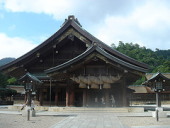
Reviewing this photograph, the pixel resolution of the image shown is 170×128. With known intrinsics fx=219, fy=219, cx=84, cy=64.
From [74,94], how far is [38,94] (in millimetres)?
5441

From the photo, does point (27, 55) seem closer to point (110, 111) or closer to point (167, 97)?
point (110, 111)

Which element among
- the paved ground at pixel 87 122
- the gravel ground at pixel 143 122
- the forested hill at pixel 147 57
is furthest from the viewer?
the forested hill at pixel 147 57

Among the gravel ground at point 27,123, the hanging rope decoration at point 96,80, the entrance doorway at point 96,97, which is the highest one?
the hanging rope decoration at point 96,80

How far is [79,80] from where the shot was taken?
65.1 ft

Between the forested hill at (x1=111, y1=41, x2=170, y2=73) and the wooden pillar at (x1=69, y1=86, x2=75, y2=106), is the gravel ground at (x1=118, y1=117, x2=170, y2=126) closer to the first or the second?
the wooden pillar at (x1=69, y1=86, x2=75, y2=106)

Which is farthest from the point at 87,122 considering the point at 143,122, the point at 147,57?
the point at 147,57

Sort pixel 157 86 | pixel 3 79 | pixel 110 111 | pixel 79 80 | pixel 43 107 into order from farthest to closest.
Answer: pixel 3 79, pixel 43 107, pixel 79 80, pixel 110 111, pixel 157 86

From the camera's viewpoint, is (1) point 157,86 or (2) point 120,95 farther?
(2) point 120,95

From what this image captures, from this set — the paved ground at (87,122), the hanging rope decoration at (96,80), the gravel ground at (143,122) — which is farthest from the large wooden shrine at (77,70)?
the gravel ground at (143,122)

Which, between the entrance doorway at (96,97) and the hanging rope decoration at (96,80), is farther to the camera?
the entrance doorway at (96,97)

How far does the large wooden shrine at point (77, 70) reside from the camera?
64.6 feet

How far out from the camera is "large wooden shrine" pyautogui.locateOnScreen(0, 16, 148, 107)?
19688 mm

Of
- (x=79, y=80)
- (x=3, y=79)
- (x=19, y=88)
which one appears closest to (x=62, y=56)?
(x=79, y=80)

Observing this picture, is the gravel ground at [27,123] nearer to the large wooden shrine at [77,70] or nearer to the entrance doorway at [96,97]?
the large wooden shrine at [77,70]
